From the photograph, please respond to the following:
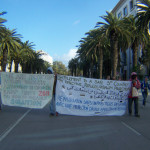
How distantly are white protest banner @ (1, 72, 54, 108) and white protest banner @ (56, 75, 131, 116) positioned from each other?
71cm

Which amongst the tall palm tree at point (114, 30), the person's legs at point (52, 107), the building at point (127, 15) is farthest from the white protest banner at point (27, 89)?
the building at point (127, 15)

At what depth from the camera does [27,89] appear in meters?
8.30

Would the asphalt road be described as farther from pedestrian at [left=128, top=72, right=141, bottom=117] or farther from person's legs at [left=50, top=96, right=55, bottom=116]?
pedestrian at [left=128, top=72, right=141, bottom=117]

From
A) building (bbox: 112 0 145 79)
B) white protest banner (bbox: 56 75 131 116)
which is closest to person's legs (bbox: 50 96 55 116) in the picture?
white protest banner (bbox: 56 75 131 116)

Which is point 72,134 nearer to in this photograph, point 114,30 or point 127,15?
point 114,30

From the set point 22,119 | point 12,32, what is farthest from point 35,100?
point 12,32

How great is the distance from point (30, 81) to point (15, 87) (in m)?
0.75

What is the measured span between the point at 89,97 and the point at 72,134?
8.95 ft

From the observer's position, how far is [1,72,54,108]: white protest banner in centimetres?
805

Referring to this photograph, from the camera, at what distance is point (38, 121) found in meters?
6.50

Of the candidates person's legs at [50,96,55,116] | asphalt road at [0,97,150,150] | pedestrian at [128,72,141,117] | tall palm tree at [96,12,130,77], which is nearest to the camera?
asphalt road at [0,97,150,150]

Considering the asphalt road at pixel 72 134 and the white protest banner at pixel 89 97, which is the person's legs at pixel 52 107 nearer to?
the white protest banner at pixel 89 97

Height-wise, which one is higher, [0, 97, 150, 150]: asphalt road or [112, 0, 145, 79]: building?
[112, 0, 145, 79]: building

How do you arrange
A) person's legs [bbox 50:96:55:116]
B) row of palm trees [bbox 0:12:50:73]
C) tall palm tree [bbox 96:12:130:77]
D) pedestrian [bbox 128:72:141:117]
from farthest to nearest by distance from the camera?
row of palm trees [bbox 0:12:50:73] < tall palm tree [bbox 96:12:130:77] < pedestrian [bbox 128:72:141:117] < person's legs [bbox 50:96:55:116]
